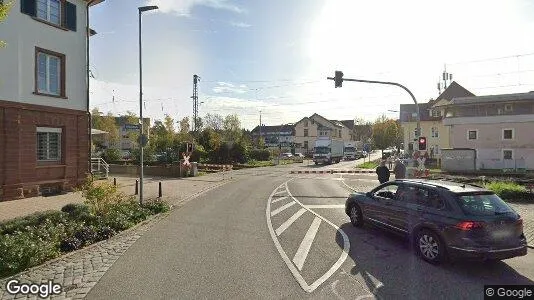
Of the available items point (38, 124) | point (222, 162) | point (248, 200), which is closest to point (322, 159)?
point (222, 162)

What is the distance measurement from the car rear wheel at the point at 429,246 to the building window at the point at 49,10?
17.6m

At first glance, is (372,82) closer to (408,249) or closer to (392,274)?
(408,249)

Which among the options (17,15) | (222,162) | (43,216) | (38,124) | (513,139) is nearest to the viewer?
(43,216)

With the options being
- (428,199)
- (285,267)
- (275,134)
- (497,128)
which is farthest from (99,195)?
→ (275,134)

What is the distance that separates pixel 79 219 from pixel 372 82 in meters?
15.7

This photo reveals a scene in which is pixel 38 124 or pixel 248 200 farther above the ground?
pixel 38 124

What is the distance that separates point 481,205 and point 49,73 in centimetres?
1800

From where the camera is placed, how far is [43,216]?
10.1m

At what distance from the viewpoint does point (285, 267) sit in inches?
288

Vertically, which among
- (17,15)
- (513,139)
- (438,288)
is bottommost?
(438,288)

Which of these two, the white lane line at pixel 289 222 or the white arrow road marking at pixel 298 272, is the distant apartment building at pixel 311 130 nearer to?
the white lane line at pixel 289 222

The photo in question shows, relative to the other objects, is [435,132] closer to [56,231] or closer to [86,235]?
[86,235]

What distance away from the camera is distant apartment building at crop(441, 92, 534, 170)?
36.5 metres

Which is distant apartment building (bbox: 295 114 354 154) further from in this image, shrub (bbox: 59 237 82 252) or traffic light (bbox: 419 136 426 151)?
shrub (bbox: 59 237 82 252)
